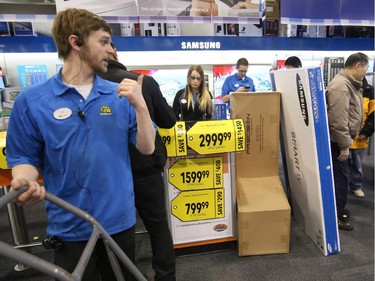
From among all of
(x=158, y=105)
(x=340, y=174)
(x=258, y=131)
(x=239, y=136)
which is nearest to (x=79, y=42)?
(x=158, y=105)

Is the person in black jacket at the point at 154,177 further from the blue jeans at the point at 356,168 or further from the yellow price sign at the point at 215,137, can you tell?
the blue jeans at the point at 356,168

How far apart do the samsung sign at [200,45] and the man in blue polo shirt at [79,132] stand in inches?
131

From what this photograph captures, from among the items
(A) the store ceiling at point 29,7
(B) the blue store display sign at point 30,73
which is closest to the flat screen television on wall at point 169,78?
(B) the blue store display sign at point 30,73

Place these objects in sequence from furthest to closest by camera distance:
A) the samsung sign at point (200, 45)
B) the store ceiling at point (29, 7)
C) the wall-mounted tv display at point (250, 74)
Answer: the wall-mounted tv display at point (250, 74) → the samsung sign at point (200, 45) → the store ceiling at point (29, 7)

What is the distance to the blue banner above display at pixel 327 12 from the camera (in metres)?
3.69

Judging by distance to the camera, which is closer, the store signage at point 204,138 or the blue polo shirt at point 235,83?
the store signage at point 204,138

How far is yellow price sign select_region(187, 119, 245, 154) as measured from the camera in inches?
78.4

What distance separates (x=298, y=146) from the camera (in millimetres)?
2359

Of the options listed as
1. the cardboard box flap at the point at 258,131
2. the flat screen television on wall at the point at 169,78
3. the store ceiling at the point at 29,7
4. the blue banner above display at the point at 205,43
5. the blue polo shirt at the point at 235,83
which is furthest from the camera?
the flat screen television on wall at the point at 169,78

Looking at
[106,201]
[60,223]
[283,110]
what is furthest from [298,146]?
[60,223]

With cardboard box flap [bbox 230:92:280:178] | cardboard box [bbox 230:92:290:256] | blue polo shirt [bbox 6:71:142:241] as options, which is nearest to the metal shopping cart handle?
blue polo shirt [bbox 6:71:142:241]

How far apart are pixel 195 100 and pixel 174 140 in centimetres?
115

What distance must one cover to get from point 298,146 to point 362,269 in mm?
1004

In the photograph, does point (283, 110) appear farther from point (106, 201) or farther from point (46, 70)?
point (46, 70)
